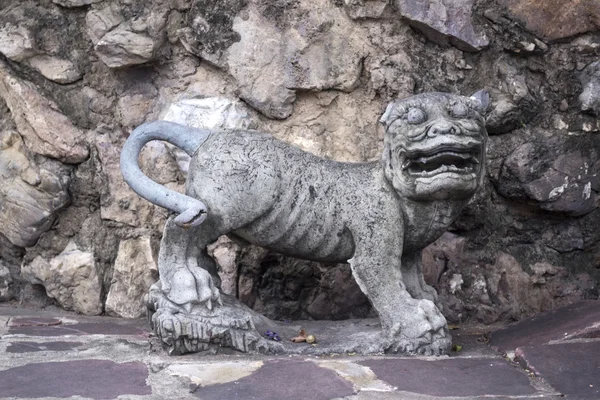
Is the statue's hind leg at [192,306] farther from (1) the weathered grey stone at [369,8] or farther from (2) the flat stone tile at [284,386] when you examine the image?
(1) the weathered grey stone at [369,8]

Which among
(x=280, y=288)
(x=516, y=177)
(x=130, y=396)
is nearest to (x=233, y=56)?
(x=280, y=288)

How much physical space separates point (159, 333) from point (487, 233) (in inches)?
58.6

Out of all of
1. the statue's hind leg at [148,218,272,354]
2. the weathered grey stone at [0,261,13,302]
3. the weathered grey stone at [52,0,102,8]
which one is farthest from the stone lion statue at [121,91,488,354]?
the weathered grey stone at [0,261,13,302]

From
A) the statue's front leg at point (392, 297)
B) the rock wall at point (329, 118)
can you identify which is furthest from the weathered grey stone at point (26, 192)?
the statue's front leg at point (392, 297)

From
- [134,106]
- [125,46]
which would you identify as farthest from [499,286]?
[125,46]

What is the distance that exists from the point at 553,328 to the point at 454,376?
613 mm

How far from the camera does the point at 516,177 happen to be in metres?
3.69

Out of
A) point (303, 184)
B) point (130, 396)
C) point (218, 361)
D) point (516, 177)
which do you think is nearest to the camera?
point (130, 396)

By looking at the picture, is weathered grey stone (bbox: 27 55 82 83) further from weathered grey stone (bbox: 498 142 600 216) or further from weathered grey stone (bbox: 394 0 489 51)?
weathered grey stone (bbox: 498 142 600 216)

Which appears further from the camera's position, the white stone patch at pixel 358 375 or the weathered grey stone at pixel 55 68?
the weathered grey stone at pixel 55 68

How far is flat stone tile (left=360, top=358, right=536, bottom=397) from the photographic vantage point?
255 cm

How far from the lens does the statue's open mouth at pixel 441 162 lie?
9.70 ft

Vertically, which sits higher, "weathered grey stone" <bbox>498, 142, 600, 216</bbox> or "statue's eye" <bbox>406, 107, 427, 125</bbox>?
"statue's eye" <bbox>406, 107, 427, 125</bbox>

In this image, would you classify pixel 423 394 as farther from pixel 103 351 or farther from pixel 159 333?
pixel 103 351
